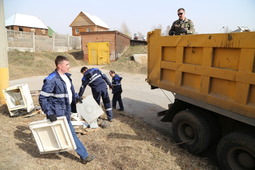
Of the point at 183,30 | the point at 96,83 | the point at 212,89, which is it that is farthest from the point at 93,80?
the point at 212,89

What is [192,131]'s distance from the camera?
147 inches

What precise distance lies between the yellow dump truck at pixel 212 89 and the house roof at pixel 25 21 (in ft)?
129

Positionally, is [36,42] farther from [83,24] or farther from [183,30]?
[83,24]

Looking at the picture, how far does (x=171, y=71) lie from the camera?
13.3 ft

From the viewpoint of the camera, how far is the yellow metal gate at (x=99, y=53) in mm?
20828

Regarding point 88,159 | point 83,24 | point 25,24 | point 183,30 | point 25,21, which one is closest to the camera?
point 88,159

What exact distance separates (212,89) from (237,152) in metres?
1.03

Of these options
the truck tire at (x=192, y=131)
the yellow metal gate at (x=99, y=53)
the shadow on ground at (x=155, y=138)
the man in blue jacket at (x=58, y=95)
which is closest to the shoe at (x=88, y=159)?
the man in blue jacket at (x=58, y=95)

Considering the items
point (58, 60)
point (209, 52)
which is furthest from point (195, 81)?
point (58, 60)

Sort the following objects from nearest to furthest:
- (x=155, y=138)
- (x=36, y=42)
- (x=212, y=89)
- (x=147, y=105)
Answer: (x=212, y=89) < (x=155, y=138) < (x=147, y=105) < (x=36, y=42)

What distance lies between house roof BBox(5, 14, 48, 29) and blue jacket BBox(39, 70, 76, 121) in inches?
1560

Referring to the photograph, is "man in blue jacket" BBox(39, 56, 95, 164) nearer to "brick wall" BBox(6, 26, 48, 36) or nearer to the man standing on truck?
the man standing on truck

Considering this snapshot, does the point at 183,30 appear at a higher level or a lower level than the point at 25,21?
lower

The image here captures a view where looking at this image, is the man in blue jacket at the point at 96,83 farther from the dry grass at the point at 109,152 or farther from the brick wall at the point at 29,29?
the brick wall at the point at 29,29
